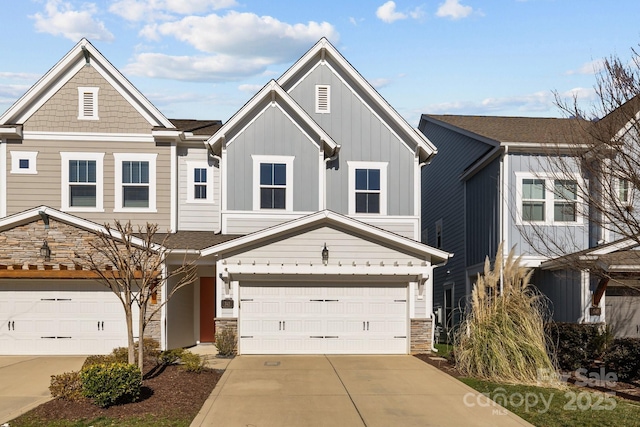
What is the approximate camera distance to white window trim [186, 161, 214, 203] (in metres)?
22.3

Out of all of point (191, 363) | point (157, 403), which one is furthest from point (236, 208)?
point (157, 403)

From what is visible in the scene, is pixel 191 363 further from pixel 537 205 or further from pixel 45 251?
pixel 537 205

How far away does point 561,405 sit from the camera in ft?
40.9

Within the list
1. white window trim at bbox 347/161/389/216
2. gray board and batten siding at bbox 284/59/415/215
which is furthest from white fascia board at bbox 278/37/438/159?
white window trim at bbox 347/161/389/216

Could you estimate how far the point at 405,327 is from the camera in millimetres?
20078

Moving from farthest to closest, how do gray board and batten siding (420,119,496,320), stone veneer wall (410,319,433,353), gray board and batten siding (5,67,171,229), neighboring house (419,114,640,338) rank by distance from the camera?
gray board and batten siding (420,119,496,320), gray board and batten siding (5,67,171,229), stone veneer wall (410,319,433,353), neighboring house (419,114,640,338)

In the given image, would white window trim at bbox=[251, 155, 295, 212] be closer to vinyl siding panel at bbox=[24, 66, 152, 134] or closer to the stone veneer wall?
vinyl siding panel at bbox=[24, 66, 152, 134]

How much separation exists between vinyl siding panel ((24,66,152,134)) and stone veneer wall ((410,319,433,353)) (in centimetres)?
983

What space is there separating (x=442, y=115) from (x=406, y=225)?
9523 mm

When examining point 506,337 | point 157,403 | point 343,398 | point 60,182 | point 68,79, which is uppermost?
point 68,79

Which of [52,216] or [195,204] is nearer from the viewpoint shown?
[52,216]

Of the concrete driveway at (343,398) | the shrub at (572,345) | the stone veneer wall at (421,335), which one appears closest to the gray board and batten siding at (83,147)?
the concrete driveway at (343,398)

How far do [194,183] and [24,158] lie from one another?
5.06 meters

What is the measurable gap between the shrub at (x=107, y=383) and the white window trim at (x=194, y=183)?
35.8 ft
